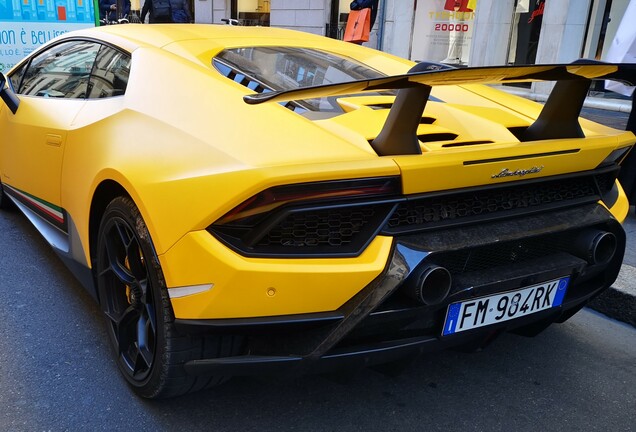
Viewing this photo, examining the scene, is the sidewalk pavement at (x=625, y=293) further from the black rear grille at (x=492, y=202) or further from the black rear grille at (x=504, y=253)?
the black rear grille at (x=504, y=253)

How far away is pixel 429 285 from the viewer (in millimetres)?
1978

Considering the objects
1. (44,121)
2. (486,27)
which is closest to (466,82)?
(44,121)

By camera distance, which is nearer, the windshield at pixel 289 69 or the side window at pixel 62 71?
the windshield at pixel 289 69

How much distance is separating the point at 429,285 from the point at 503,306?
16.0 inches

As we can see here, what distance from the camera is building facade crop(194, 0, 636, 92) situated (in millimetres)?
10406

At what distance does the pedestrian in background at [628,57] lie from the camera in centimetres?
440

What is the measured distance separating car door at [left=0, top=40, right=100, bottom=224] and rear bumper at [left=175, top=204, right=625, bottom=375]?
1.43 metres

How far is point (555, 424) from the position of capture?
7.78ft

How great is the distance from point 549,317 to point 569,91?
889mm

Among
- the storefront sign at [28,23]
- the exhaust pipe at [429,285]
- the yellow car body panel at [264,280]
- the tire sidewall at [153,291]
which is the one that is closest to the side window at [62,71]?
the tire sidewall at [153,291]

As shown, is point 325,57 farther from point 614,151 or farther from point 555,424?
point 555,424

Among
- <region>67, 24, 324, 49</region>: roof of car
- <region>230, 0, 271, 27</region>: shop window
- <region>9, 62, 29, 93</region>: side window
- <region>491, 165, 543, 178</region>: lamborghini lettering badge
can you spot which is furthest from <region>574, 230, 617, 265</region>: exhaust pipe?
<region>230, 0, 271, 27</region>: shop window

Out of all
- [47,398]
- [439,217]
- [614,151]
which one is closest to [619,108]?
[614,151]

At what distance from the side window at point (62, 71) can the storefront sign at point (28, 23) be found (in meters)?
4.43
